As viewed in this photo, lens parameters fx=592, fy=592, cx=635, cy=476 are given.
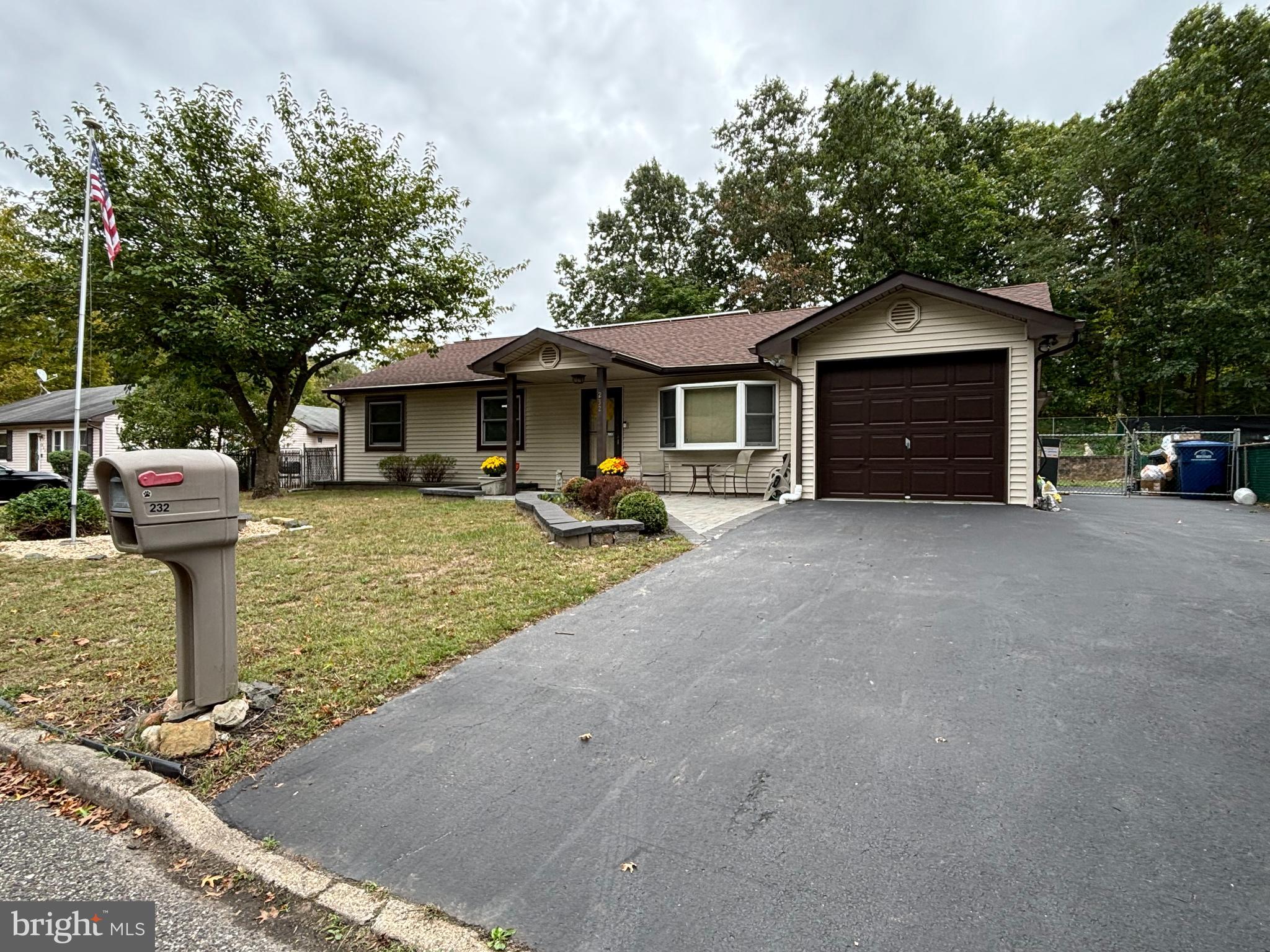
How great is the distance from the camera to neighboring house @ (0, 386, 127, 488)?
78.7 feet

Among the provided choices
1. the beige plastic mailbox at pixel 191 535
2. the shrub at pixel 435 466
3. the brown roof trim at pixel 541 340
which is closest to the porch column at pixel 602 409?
the brown roof trim at pixel 541 340

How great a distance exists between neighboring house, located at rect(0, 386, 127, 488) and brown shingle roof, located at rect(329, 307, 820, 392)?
15120 millimetres

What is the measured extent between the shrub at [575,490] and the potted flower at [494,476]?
2.99 m

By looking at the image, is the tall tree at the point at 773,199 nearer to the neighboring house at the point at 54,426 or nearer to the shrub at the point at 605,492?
the shrub at the point at 605,492

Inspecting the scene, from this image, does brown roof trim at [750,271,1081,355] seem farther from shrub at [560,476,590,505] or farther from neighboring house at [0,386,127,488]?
neighboring house at [0,386,127,488]

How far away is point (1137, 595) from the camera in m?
4.36

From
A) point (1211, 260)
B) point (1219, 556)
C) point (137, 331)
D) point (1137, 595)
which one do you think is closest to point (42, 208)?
point (137, 331)

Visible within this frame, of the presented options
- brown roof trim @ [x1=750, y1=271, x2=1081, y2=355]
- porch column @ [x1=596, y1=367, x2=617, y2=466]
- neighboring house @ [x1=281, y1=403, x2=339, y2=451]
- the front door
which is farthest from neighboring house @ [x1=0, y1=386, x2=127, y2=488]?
brown roof trim @ [x1=750, y1=271, x2=1081, y2=355]

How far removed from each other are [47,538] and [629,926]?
9.72 m

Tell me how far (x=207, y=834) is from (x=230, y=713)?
746 millimetres

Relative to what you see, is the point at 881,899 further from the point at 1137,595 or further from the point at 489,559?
the point at 489,559

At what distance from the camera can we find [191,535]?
2473 mm

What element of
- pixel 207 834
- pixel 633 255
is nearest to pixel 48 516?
pixel 207 834

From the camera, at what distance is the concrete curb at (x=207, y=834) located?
5.16ft
